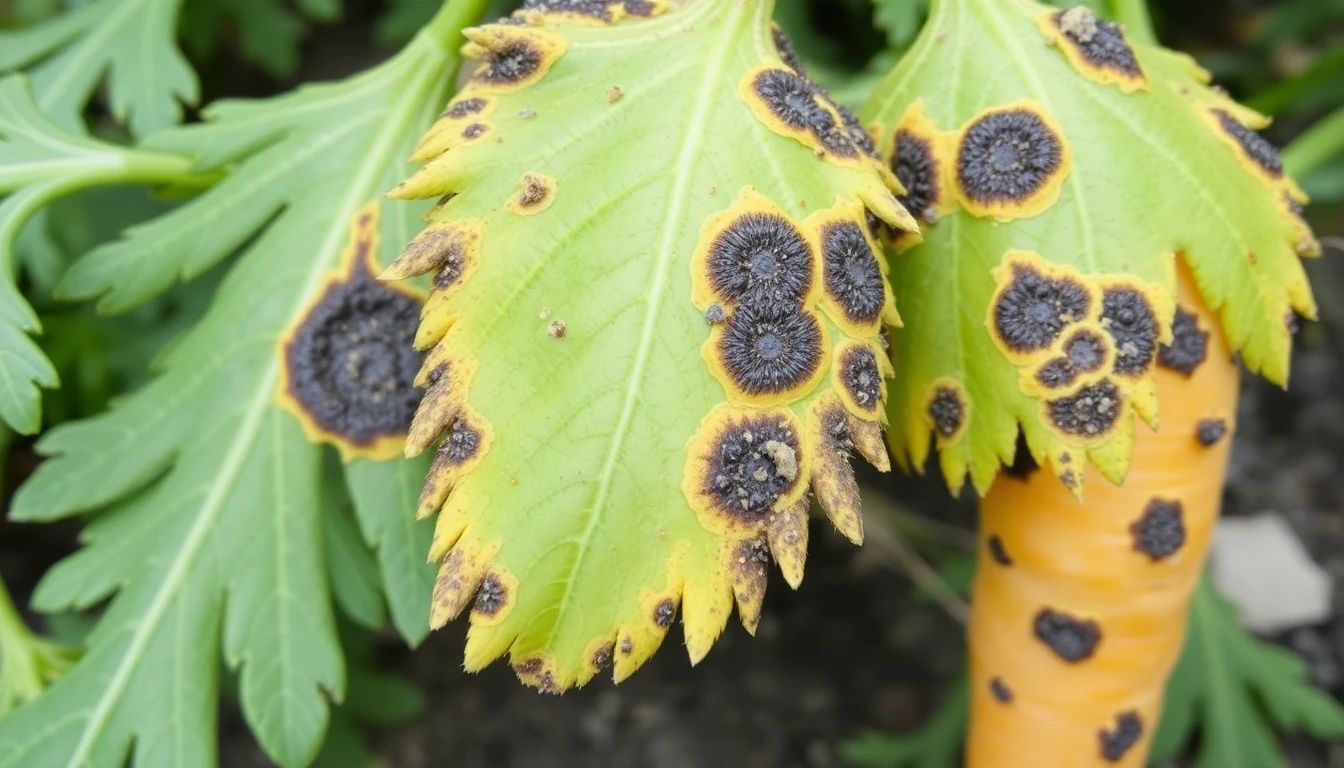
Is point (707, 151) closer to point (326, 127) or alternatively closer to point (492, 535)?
point (492, 535)

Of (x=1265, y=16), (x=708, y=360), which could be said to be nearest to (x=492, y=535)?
(x=708, y=360)

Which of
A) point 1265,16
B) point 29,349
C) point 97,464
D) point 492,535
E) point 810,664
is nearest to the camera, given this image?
Result: point 492,535

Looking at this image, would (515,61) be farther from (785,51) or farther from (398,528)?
(398,528)

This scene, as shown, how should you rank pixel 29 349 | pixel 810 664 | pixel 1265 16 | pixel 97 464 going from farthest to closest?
pixel 1265 16
pixel 810 664
pixel 97 464
pixel 29 349

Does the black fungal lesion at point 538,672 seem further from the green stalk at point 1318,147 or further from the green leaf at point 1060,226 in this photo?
the green stalk at point 1318,147

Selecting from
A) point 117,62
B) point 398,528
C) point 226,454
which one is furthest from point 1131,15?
point 117,62

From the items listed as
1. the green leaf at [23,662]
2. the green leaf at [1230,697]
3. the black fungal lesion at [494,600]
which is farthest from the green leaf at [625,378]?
the green leaf at [1230,697]
